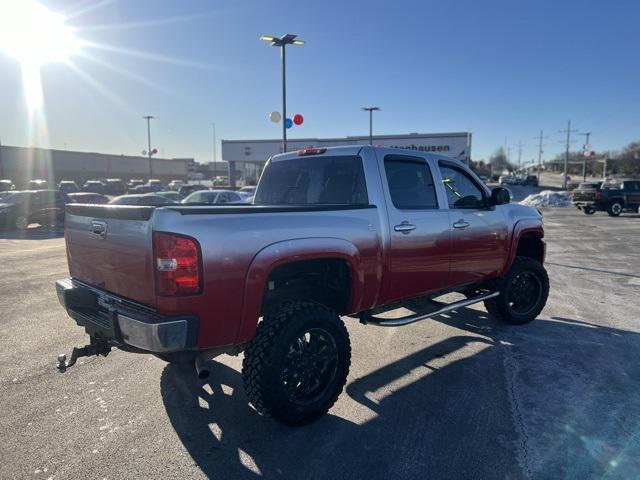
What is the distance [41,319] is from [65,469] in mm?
3732

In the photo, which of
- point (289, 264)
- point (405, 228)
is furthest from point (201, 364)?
point (405, 228)

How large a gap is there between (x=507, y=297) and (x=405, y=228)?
2317mm

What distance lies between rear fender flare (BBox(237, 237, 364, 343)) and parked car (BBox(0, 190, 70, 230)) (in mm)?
18735

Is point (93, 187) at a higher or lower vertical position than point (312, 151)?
lower

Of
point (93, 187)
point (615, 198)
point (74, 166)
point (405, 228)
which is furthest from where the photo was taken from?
point (74, 166)

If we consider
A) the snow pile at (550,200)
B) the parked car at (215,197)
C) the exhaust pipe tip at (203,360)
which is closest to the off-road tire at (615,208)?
the snow pile at (550,200)

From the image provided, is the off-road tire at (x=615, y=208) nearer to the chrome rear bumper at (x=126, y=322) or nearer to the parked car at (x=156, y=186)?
the chrome rear bumper at (x=126, y=322)

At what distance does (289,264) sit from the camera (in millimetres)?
3355

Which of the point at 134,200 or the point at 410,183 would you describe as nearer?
the point at 410,183

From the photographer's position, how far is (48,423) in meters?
3.29

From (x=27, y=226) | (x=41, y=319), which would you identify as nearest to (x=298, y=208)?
(x=41, y=319)

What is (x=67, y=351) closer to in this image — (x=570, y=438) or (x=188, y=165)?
(x=570, y=438)

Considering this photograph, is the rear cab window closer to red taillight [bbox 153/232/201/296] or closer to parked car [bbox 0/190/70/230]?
red taillight [bbox 153/232/201/296]

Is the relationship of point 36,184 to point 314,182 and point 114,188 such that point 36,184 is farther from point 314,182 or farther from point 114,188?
point 314,182
